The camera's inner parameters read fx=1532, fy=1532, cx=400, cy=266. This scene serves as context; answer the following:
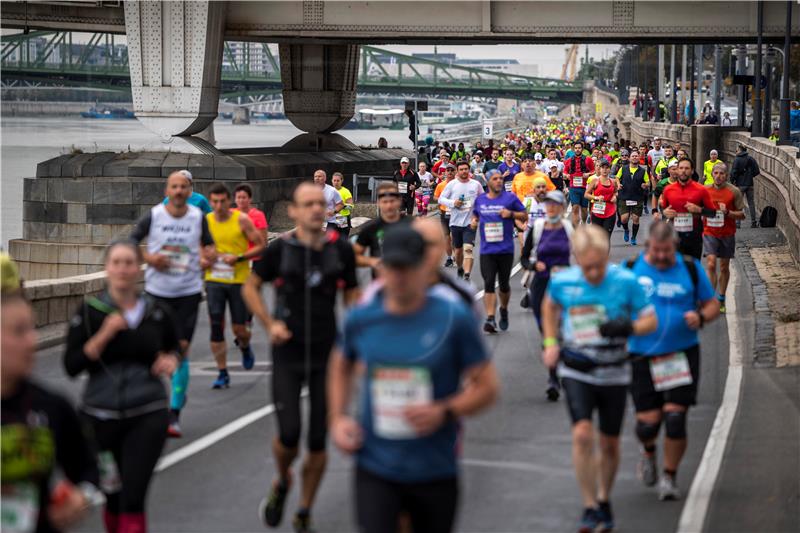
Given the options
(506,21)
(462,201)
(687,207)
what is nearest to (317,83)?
(506,21)

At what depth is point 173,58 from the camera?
128 feet

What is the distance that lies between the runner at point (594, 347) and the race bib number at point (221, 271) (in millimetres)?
5237

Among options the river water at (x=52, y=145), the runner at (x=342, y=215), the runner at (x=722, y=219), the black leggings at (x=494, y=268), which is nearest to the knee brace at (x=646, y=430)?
the black leggings at (x=494, y=268)

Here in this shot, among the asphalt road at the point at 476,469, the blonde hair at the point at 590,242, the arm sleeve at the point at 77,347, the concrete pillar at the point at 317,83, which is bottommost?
the asphalt road at the point at 476,469

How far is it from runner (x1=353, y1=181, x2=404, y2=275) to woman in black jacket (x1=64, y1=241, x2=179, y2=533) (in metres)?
3.71

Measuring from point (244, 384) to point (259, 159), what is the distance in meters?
27.5

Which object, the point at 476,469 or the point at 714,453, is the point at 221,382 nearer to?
the point at 476,469

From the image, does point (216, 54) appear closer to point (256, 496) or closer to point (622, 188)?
point (622, 188)

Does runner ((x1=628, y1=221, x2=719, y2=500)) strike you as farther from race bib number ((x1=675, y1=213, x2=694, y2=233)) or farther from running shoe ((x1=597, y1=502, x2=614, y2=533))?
race bib number ((x1=675, y1=213, x2=694, y2=233))

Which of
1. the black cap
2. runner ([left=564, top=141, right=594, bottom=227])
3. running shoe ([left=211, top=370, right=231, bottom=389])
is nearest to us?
the black cap

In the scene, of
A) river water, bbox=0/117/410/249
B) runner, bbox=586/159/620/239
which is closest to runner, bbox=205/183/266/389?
river water, bbox=0/117/410/249

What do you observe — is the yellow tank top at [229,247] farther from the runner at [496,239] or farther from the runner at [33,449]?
the runner at [33,449]

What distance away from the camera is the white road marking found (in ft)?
29.8

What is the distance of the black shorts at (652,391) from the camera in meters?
9.40
